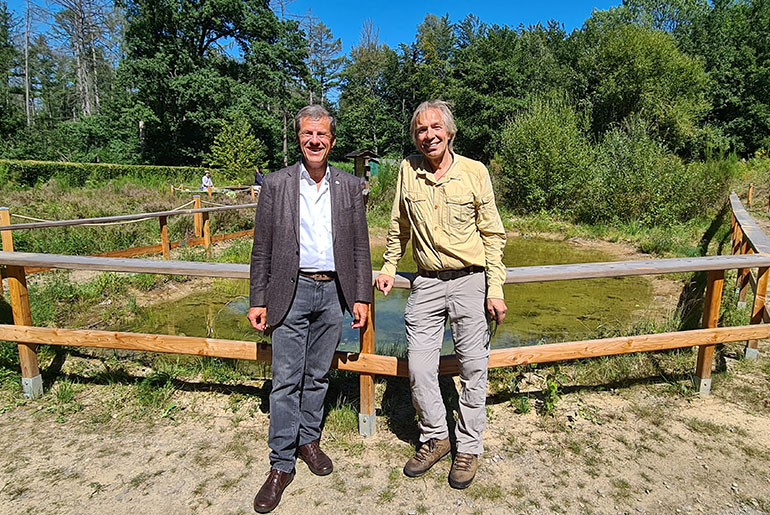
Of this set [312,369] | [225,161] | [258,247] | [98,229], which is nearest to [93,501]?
[312,369]

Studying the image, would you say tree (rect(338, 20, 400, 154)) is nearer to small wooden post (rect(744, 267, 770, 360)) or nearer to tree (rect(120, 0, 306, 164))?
tree (rect(120, 0, 306, 164))

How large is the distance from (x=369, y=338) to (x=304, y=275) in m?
0.65

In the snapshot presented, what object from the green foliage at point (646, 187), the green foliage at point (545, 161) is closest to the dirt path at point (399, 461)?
the green foliage at point (646, 187)

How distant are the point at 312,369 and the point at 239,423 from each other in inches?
36.4

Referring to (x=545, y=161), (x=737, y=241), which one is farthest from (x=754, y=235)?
(x=545, y=161)

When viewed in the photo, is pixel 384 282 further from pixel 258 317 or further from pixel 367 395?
pixel 367 395

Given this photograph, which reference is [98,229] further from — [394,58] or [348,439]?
[394,58]

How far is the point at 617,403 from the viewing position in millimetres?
3305

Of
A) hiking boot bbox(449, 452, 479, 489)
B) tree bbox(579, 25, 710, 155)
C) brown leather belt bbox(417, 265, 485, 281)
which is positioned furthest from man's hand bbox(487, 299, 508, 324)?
tree bbox(579, 25, 710, 155)

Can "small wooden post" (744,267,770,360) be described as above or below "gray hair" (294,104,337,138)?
below

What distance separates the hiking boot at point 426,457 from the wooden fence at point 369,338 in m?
0.42

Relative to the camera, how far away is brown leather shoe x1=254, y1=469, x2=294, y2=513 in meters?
2.28

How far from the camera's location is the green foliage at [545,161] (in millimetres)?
17203

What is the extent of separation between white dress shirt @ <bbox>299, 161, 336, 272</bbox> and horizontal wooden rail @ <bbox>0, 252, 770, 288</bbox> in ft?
1.55
